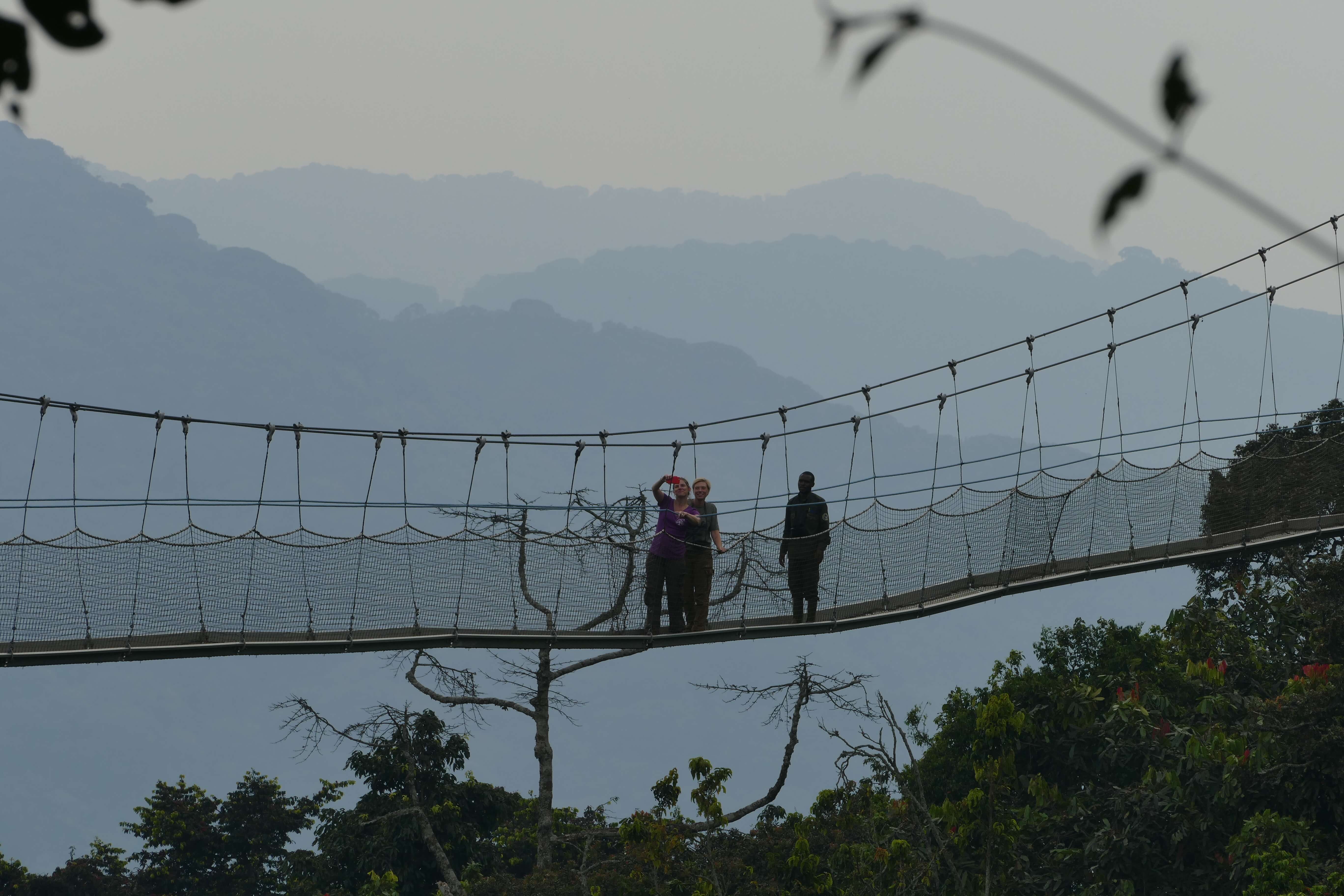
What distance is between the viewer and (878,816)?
1291cm

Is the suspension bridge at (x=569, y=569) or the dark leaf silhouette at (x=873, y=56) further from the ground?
the suspension bridge at (x=569, y=569)

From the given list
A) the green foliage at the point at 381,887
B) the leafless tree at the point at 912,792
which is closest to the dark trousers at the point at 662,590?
the leafless tree at the point at 912,792

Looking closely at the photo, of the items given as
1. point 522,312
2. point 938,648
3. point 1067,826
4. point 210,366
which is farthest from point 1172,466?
point 522,312

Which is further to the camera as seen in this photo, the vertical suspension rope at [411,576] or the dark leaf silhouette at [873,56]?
the vertical suspension rope at [411,576]

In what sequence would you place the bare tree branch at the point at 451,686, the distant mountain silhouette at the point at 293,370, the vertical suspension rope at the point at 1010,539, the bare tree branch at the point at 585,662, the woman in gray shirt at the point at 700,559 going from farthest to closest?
the distant mountain silhouette at the point at 293,370 < the bare tree branch at the point at 451,686 < the bare tree branch at the point at 585,662 < the vertical suspension rope at the point at 1010,539 < the woman in gray shirt at the point at 700,559

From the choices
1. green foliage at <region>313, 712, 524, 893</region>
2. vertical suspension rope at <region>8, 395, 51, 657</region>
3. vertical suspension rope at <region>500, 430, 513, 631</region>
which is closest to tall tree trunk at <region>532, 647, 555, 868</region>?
green foliage at <region>313, 712, 524, 893</region>

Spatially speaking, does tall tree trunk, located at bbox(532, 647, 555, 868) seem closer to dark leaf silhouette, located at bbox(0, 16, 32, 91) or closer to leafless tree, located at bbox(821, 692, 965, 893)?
leafless tree, located at bbox(821, 692, 965, 893)

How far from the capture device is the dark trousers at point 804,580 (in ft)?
30.5

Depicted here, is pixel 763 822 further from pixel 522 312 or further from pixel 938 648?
pixel 522 312

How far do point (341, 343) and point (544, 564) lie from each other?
170 m

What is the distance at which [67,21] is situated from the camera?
4.90ft

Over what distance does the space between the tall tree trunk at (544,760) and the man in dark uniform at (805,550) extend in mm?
8865

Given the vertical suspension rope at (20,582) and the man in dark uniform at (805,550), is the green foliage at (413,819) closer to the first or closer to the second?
the vertical suspension rope at (20,582)

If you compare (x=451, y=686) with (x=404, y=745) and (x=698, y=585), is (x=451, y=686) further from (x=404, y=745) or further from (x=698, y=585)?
(x=698, y=585)
